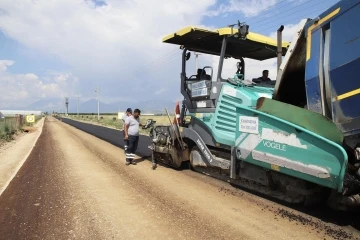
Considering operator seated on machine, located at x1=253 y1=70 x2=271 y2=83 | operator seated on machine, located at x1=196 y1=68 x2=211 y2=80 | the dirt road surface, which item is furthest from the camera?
operator seated on machine, located at x1=196 y1=68 x2=211 y2=80

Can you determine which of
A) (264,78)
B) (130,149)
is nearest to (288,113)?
(264,78)

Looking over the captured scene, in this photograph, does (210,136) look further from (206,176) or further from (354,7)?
(354,7)

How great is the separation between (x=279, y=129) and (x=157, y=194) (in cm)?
245

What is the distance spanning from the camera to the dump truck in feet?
12.1

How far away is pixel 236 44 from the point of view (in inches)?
256

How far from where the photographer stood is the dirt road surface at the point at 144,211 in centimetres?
394

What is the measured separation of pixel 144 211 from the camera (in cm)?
475

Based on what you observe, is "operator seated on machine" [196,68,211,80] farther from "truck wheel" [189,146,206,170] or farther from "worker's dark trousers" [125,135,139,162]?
"worker's dark trousers" [125,135,139,162]

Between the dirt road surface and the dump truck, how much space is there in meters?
0.41

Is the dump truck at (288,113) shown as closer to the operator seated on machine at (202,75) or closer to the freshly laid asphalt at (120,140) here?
the operator seated on machine at (202,75)

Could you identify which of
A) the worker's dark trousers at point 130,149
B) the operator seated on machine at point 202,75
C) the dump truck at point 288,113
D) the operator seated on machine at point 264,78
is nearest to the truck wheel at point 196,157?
the dump truck at point 288,113

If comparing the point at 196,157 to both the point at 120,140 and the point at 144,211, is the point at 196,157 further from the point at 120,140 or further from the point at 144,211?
the point at 120,140

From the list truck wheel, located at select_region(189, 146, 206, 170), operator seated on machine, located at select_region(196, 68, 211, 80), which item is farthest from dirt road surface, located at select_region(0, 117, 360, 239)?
operator seated on machine, located at select_region(196, 68, 211, 80)

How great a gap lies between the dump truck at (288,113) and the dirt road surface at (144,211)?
410 millimetres
